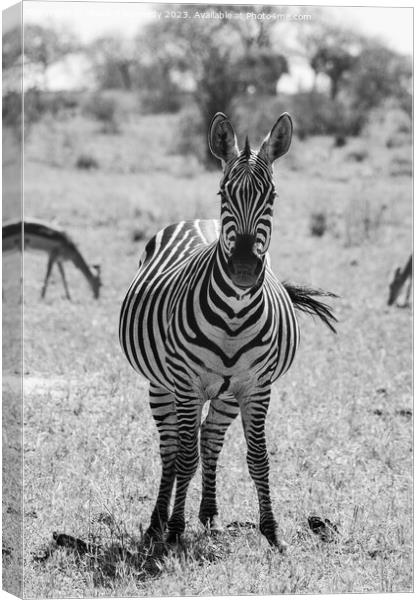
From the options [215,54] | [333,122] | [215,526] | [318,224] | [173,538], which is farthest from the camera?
[333,122]

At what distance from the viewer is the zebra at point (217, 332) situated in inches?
171

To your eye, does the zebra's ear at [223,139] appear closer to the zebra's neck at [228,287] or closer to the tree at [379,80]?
the zebra's neck at [228,287]

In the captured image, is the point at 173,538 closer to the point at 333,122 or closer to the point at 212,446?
the point at 212,446

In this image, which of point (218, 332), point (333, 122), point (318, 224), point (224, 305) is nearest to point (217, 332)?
point (218, 332)

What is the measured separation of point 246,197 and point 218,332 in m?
0.68

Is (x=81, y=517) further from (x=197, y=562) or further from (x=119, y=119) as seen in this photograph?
(x=119, y=119)

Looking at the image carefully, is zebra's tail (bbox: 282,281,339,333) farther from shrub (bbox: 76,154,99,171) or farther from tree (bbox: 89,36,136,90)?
shrub (bbox: 76,154,99,171)

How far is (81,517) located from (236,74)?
16.8 feet

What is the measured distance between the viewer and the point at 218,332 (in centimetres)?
461

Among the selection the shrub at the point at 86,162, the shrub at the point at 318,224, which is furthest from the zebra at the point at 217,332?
the shrub at the point at 86,162

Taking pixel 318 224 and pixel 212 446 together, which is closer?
pixel 212 446

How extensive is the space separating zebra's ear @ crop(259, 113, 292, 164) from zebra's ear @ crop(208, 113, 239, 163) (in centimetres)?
13

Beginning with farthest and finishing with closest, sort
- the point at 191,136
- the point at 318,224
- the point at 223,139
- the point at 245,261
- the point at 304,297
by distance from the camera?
1. the point at 191,136
2. the point at 318,224
3. the point at 304,297
4. the point at 223,139
5. the point at 245,261

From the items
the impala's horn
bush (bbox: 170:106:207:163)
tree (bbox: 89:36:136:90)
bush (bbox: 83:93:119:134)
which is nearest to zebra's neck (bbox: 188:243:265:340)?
tree (bbox: 89:36:136:90)
